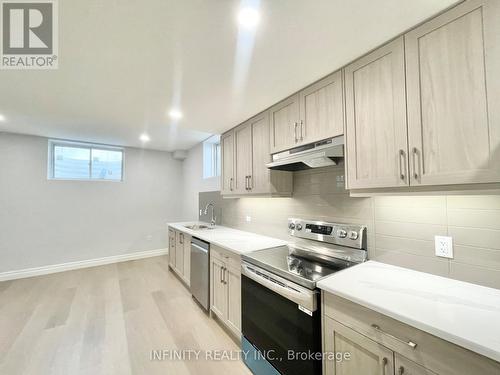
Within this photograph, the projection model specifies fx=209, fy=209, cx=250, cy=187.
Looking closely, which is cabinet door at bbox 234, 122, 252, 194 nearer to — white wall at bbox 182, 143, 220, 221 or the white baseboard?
white wall at bbox 182, 143, 220, 221

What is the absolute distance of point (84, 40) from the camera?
4.54 feet

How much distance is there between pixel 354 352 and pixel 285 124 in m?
1.78

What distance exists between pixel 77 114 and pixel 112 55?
1.74 metres

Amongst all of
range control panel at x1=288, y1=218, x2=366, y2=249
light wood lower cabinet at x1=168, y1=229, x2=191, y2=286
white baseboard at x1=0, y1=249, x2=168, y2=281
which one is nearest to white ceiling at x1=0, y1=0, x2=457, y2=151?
range control panel at x1=288, y1=218, x2=366, y2=249

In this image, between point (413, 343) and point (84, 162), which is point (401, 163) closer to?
point (413, 343)

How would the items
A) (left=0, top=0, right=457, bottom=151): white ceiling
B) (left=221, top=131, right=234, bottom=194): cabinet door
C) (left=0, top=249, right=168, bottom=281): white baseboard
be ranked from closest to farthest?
(left=0, top=0, right=457, bottom=151): white ceiling → (left=221, top=131, right=234, bottom=194): cabinet door → (left=0, top=249, right=168, bottom=281): white baseboard

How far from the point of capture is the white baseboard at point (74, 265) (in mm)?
3612

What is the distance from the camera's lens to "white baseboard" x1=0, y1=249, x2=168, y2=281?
3612mm

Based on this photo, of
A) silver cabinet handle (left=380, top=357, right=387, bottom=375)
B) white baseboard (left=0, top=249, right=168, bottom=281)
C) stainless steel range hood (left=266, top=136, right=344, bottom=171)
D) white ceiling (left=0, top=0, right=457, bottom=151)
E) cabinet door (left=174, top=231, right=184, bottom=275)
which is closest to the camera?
silver cabinet handle (left=380, top=357, right=387, bottom=375)

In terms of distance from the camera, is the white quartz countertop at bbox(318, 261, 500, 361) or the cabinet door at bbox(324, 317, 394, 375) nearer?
the white quartz countertop at bbox(318, 261, 500, 361)

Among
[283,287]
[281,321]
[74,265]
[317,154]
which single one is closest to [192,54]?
[317,154]

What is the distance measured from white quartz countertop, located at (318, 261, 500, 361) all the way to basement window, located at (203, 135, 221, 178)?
3406 millimetres

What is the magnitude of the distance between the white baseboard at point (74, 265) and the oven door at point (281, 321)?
386 cm

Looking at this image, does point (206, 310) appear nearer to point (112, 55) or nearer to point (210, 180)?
point (210, 180)
